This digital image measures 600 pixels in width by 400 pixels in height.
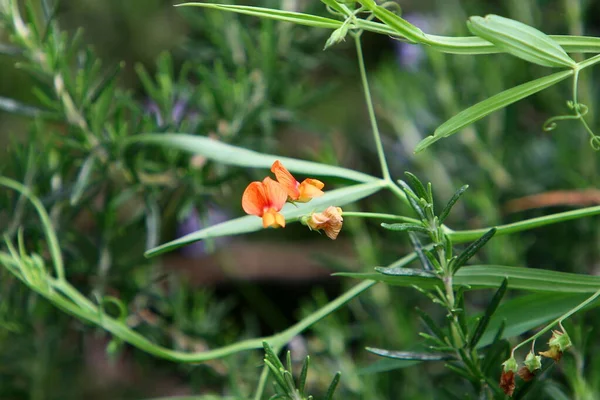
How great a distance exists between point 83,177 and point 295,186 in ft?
1.09

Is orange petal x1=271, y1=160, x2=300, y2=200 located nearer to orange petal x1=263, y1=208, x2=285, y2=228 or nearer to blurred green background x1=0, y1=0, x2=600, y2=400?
orange petal x1=263, y1=208, x2=285, y2=228

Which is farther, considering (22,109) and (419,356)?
(22,109)

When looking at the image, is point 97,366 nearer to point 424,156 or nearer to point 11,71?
point 11,71

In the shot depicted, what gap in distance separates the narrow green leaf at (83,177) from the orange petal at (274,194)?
31cm

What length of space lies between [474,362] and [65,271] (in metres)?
0.48

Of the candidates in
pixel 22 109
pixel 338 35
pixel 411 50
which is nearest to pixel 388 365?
pixel 338 35

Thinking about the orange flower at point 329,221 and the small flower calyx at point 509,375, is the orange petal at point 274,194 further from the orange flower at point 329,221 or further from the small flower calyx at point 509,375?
the small flower calyx at point 509,375

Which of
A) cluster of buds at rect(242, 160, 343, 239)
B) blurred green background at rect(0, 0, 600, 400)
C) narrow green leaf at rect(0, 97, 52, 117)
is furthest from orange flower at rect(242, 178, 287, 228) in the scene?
narrow green leaf at rect(0, 97, 52, 117)

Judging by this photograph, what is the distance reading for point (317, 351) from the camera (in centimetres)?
87

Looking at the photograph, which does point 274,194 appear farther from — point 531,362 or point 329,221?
point 531,362

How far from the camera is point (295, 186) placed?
45 cm

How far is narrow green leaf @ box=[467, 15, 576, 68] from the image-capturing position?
0.38 metres

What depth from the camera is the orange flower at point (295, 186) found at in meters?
0.44

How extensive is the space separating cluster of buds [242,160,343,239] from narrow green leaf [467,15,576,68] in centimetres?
14
